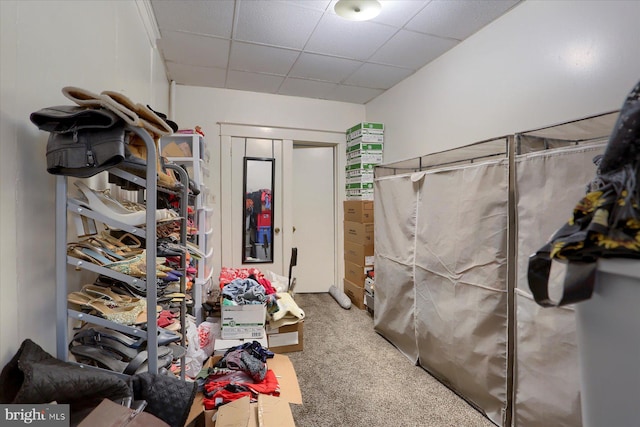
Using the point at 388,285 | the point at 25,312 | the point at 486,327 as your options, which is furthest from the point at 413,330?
the point at 25,312

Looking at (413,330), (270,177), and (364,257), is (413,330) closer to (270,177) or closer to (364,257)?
(364,257)

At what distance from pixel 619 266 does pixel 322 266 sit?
13.0ft

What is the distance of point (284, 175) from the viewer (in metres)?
3.92

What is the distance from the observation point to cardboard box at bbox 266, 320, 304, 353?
2.52 meters

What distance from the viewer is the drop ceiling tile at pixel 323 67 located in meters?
2.92

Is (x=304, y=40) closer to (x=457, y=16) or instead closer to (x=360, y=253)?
(x=457, y=16)

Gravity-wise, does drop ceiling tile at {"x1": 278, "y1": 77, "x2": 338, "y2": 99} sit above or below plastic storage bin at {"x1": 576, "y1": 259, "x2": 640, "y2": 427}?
above

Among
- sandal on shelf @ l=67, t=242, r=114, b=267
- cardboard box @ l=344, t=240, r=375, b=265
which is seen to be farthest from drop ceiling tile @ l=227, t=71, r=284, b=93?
sandal on shelf @ l=67, t=242, r=114, b=267

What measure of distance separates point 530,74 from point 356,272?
102 inches

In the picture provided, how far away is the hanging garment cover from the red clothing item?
160 cm

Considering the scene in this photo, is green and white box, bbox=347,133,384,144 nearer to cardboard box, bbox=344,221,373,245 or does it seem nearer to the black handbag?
cardboard box, bbox=344,221,373,245

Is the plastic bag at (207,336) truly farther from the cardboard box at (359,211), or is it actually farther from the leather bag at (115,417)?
the cardboard box at (359,211)

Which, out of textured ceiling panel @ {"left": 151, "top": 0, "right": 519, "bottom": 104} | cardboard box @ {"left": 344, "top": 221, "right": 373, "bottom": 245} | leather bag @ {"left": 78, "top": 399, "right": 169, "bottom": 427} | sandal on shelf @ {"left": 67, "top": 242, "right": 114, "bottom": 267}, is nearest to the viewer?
leather bag @ {"left": 78, "top": 399, "right": 169, "bottom": 427}

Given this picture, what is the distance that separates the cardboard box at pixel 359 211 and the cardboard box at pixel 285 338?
4.90ft
